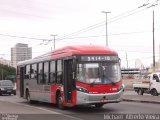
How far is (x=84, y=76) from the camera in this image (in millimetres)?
18859

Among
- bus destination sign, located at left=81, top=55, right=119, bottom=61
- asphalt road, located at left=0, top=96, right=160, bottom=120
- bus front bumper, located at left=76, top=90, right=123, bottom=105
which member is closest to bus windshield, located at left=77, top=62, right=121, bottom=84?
bus destination sign, located at left=81, top=55, right=119, bottom=61

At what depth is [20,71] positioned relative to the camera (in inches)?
1156

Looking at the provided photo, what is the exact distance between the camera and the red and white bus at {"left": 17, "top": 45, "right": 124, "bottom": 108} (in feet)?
61.2

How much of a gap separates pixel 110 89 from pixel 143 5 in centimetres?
807

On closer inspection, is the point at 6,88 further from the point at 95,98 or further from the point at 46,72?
the point at 95,98

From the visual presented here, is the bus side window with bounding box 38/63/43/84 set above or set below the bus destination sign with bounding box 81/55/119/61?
below

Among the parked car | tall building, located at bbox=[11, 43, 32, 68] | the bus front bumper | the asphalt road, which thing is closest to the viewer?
the asphalt road

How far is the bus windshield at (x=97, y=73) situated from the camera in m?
18.8

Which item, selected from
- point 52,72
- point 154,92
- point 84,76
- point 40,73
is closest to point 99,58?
point 84,76

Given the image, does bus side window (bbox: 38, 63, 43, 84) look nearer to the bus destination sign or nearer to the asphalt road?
the asphalt road

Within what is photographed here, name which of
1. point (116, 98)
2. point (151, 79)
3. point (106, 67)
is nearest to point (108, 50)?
point (106, 67)

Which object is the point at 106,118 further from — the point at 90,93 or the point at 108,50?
the point at 108,50

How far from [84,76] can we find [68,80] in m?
1.27

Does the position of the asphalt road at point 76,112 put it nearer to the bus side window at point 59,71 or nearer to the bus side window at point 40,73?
the bus side window at point 59,71
